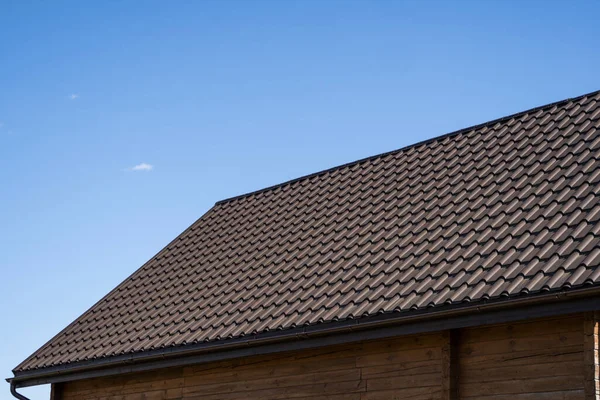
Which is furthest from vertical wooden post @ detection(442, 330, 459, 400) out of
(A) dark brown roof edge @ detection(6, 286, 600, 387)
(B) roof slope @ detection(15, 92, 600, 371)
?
(B) roof slope @ detection(15, 92, 600, 371)

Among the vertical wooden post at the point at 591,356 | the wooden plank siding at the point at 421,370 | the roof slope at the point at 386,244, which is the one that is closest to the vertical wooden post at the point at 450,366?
the wooden plank siding at the point at 421,370

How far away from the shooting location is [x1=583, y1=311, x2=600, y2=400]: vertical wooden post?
7680 mm

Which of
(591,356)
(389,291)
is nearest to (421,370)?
(389,291)

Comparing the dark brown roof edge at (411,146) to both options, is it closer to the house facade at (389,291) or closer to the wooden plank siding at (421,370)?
the house facade at (389,291)

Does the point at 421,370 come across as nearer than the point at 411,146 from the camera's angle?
Yes

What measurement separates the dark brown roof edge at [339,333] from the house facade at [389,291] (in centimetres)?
2

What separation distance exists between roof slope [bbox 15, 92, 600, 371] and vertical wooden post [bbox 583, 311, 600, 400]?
1.39 ft

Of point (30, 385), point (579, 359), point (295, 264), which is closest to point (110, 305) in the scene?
point (30, 385)

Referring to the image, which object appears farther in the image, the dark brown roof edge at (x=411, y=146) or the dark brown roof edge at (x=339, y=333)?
the dark brown roof edge at (x=411, y=146)

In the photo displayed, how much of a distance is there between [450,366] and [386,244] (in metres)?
2.43

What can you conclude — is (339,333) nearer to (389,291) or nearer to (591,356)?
(389,291)

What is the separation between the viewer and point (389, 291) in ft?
31.5

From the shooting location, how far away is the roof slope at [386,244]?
8.95m

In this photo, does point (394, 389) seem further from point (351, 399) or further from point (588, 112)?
point (588, 112)
